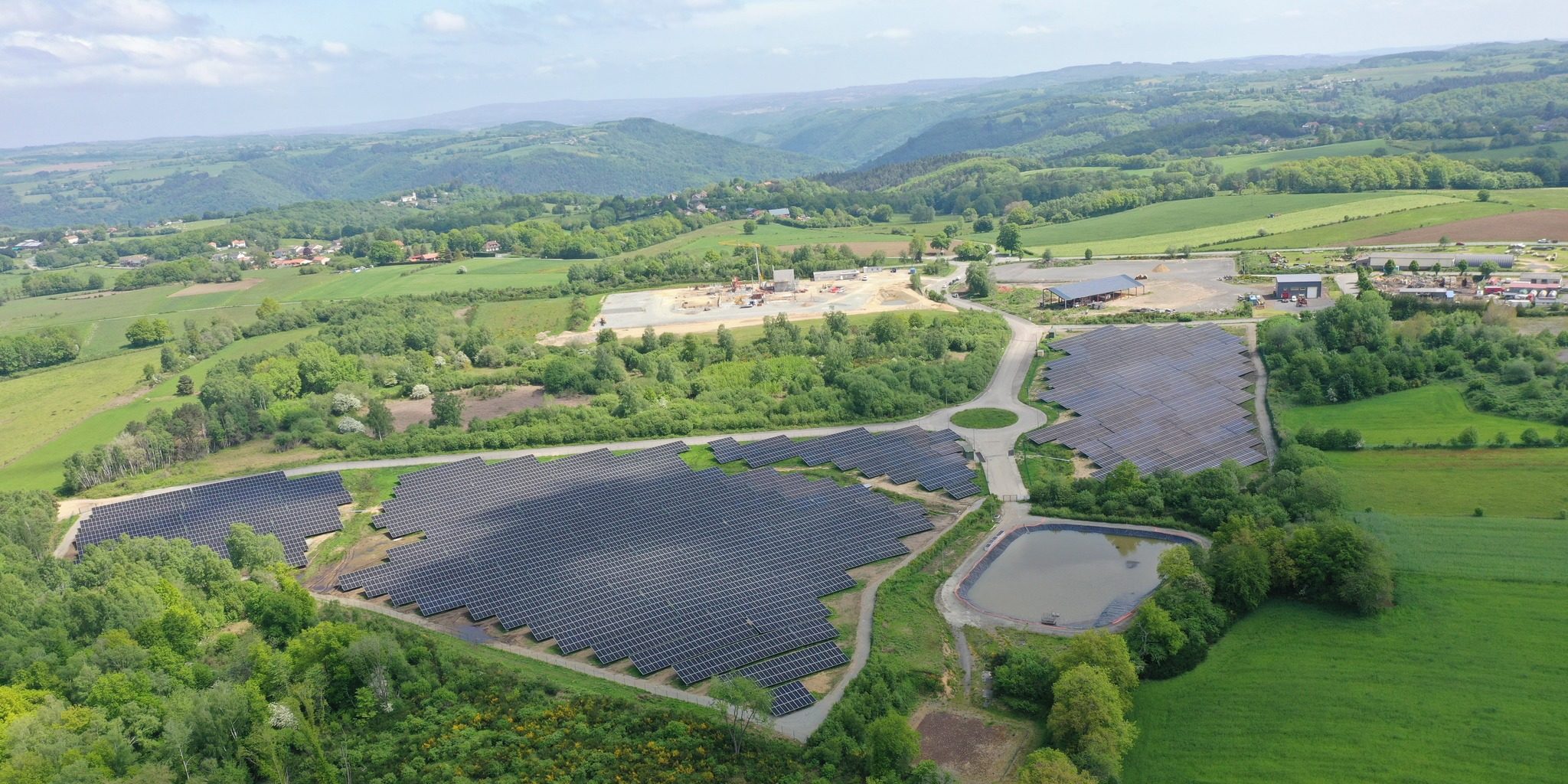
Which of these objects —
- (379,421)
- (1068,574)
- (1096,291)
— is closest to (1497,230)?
(1096,291)

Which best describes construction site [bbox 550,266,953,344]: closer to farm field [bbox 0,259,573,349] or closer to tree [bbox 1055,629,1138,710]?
farm field [bbox 0,259,573,349]

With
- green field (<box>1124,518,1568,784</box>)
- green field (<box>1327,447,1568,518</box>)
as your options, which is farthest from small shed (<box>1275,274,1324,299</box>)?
green field (<box>1124,518,1568,784</box>)

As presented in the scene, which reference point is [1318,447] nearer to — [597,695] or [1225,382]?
[1225,382]

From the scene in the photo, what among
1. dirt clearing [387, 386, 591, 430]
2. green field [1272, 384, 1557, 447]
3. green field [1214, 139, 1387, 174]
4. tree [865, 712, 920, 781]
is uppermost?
green field [1214, 139, 1387, 174]

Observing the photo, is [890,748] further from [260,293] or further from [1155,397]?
[260,293]

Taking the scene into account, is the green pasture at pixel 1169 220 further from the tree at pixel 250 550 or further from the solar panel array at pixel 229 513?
the tree at pixel 250 550

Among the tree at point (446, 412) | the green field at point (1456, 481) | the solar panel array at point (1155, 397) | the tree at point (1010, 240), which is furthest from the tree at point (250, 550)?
the tree at point (1010, 240)

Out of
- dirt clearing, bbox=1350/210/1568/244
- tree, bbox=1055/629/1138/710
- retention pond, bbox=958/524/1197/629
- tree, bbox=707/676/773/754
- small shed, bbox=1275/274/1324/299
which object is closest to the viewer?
tree, bbox=707/676/773/754
